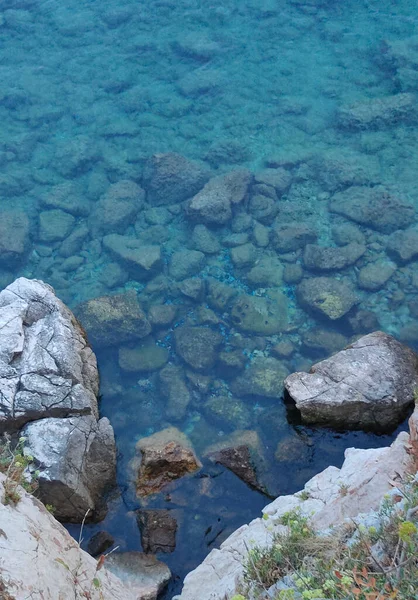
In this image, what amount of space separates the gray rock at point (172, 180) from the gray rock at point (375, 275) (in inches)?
165

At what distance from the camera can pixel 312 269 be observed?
11727mm

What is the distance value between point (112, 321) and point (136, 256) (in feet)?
5.96

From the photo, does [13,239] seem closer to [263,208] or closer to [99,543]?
[263,208]

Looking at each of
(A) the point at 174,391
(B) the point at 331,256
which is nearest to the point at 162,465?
(A) the point at 174,391

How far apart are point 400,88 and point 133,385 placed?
35.4ft

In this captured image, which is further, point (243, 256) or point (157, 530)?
point (243, 256)

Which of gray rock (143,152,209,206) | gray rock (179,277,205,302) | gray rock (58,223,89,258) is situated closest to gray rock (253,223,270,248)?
gray rock (179,277,205,302)

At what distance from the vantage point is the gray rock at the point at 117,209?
12875mm

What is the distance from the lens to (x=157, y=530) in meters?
7.91

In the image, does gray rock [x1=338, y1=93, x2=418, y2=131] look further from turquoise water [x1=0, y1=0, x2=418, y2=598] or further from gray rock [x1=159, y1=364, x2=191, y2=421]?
gray rock [x1=159, y1=364, x2=191, y2=421]

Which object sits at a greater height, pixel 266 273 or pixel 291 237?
pixel 291 237

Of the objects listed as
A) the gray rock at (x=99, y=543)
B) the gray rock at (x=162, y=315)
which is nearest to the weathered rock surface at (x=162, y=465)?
the gray rock at (x=99, y=543)

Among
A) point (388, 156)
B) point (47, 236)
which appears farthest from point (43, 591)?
point (388, 156)

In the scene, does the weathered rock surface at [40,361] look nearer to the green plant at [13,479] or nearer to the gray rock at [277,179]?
the green plant at [13,479]
